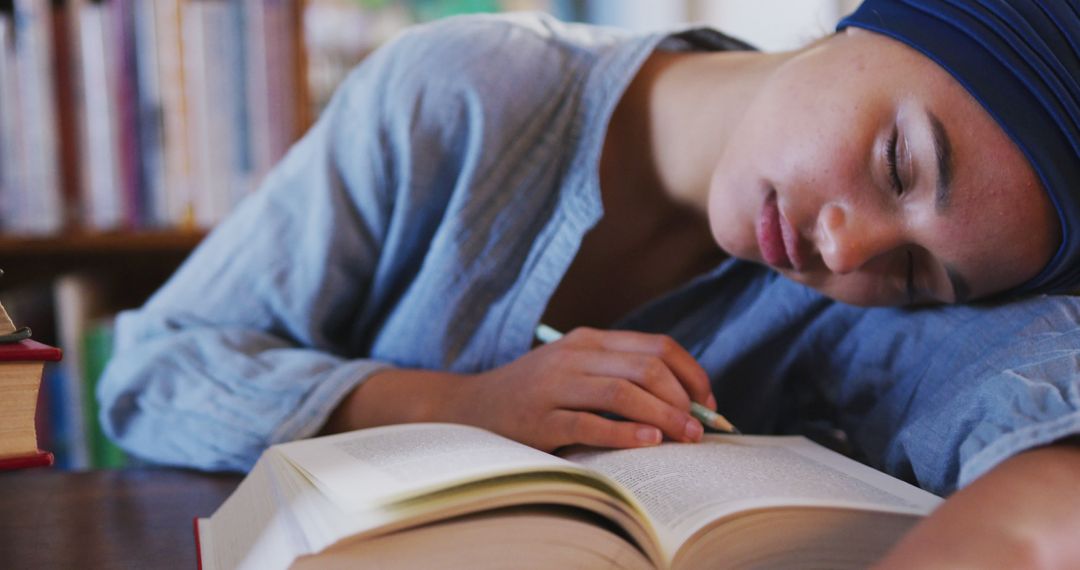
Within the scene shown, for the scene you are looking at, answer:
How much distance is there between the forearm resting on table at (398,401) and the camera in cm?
79

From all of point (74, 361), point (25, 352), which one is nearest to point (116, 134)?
point (74, 361)

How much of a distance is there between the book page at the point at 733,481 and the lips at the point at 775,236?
18 cm

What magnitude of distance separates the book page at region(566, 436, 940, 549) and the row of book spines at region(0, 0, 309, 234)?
1.03m

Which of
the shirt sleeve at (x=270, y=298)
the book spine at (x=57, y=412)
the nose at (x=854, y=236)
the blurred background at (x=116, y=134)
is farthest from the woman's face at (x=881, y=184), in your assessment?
the book spine at (x=57, y=412)

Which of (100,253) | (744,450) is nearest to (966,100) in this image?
(744,450)

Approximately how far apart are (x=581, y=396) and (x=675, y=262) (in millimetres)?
450

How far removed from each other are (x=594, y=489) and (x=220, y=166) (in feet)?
3.87

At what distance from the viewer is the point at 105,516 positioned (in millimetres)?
681

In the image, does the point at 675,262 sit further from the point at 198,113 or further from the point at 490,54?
the point at 198,113

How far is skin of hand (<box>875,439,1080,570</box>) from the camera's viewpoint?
1.44ft

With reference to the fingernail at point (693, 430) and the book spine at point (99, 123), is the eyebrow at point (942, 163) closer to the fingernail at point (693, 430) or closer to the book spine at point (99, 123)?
the fingernail at point (693, 430)

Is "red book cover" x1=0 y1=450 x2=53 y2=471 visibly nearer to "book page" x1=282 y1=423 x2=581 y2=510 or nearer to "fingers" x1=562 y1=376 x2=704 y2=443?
"book page" x1=282 y1=423 x2=581 y2=510

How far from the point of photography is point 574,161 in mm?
971

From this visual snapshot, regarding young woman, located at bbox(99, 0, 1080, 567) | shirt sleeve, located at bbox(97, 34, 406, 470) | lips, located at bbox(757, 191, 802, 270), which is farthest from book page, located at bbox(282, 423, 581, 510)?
lips, located at bbox(757, 191, 802, 270)
